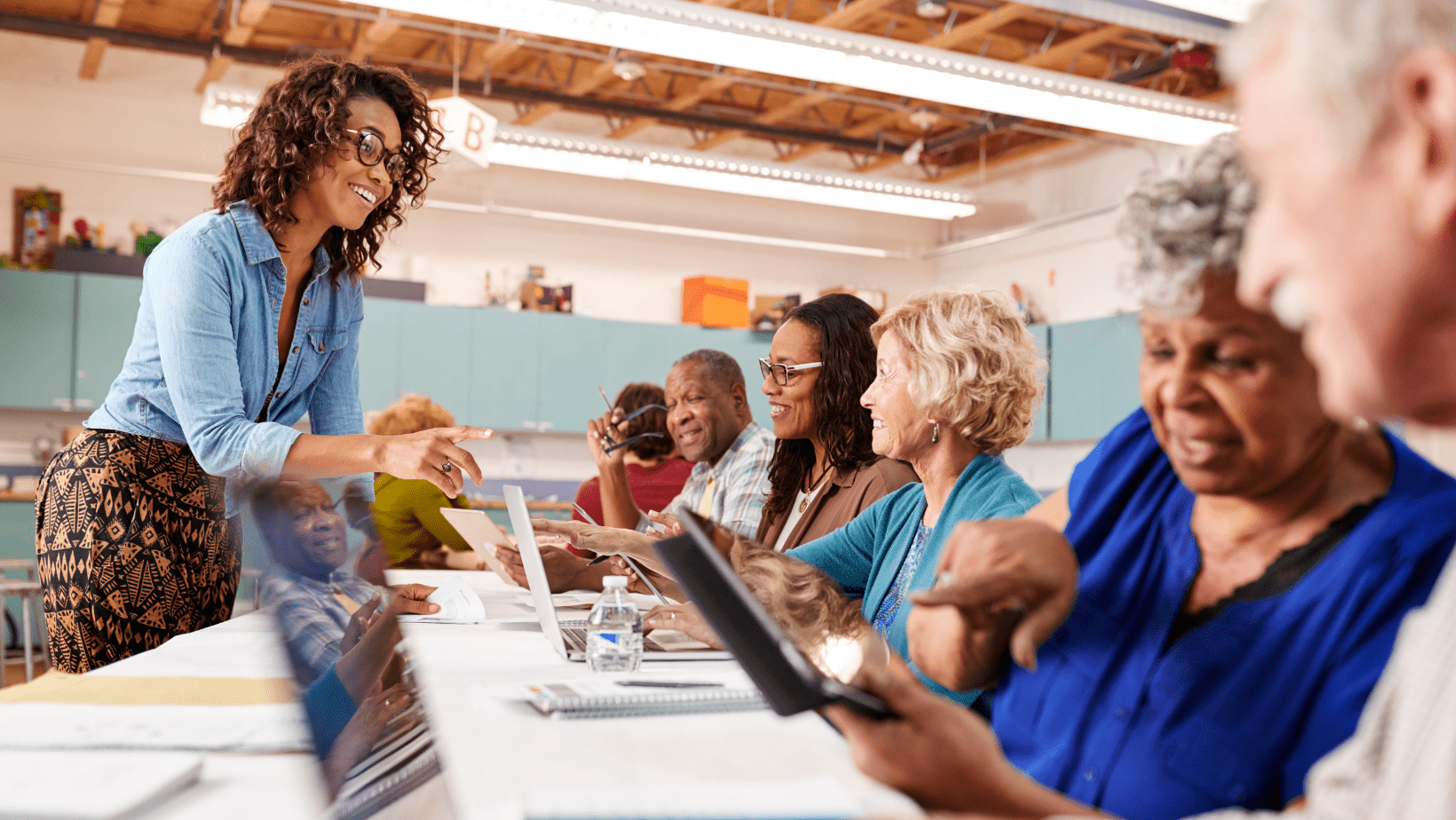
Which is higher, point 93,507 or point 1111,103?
point 1111,103

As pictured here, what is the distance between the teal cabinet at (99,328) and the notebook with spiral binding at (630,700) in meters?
6.27

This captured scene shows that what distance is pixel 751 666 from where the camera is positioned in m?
0.87

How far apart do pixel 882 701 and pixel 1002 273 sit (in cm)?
867

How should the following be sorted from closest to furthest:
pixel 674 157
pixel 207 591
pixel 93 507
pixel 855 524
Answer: pixel 93 507, pixel 207 591, pixel 855 524, pixel 674 157

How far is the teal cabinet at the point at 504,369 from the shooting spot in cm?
746

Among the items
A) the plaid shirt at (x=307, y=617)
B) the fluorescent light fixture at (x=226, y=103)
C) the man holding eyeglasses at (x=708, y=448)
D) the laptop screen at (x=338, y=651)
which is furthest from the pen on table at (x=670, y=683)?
the fluorescent light fixture at (x=226, y=103)

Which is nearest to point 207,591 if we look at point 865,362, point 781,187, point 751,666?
point 751,666

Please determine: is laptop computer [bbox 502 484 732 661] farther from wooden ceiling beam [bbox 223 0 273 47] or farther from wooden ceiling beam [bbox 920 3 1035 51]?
wooden ceiling beam [bbox 223 0 273 47]

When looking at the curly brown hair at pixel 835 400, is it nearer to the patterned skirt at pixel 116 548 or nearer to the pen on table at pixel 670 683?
the pen on table at pixel 670 683

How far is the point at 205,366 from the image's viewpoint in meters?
1.77

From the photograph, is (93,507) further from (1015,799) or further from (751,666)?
(1015,799)

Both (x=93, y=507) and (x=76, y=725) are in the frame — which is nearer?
(x=76, y=725)

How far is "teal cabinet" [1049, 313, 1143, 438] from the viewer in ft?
24.5

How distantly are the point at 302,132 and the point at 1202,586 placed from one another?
5.62 feet
